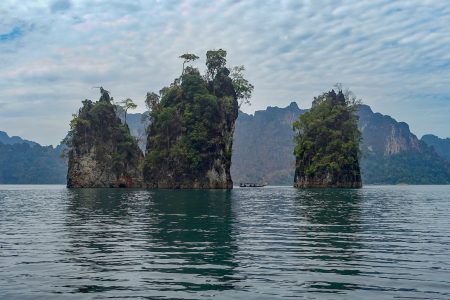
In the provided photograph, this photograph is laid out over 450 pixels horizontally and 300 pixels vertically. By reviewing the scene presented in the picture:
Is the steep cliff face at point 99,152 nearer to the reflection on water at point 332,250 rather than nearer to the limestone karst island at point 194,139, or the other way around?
the limestone karst island at point 194,139

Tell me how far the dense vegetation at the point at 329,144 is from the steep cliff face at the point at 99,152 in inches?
2186

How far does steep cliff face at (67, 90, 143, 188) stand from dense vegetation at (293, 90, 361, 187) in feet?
182

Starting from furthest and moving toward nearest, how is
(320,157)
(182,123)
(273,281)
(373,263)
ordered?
(320,157) < (182,123) < (373,263) < (273,281)

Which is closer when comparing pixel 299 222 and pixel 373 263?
pixel 373 263

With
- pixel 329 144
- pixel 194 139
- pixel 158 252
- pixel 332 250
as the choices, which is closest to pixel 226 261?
pixel 158 252

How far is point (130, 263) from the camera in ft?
57.7

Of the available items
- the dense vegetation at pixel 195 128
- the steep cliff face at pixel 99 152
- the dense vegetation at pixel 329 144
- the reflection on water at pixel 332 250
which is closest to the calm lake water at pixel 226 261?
the reflection on water at pixel 332 250

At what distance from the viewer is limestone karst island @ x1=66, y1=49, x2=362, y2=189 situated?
128375 mm

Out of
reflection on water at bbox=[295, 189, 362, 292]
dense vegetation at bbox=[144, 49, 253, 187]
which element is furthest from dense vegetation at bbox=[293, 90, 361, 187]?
reflection on water at bbox=[295, 189, 362, 292]

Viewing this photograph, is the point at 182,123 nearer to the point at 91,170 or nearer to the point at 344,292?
the point at 91,170

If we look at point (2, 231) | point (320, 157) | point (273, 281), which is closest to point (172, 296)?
point (273, 281)

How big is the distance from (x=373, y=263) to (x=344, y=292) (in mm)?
5022

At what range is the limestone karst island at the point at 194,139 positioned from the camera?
421 ft

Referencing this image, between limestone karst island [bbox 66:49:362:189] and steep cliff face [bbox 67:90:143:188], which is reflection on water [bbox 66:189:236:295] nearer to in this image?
limestone karst island [bbox 66:49:362:189]
